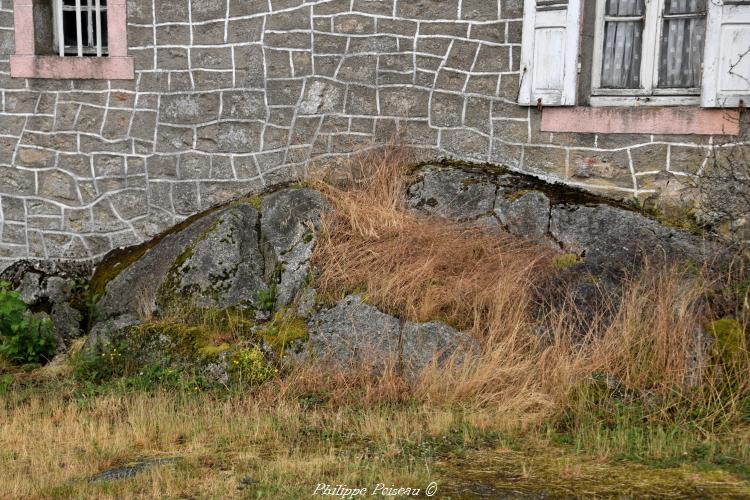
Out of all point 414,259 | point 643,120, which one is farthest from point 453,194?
point 643,120

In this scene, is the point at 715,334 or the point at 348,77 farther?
the point at 348,77

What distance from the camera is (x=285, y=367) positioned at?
19.8 feet

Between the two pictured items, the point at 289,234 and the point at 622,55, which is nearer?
the point at 289,234

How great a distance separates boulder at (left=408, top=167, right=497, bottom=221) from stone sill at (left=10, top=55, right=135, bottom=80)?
3.05 meters

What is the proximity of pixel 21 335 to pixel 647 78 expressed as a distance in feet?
19.4

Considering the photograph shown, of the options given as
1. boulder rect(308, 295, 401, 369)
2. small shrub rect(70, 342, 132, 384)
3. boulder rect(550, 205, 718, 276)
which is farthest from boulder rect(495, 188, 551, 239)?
small shrub rect(70, 342, 132, 384)

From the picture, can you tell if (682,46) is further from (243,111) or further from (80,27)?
(80,27)

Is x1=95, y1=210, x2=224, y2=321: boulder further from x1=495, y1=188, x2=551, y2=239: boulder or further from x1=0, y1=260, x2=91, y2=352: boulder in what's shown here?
x1=495, y1=188, x2=551, y2=239: boulder

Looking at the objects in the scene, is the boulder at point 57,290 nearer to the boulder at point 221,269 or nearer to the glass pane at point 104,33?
the boulder at point 221,269

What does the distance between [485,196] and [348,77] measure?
1785 millimetres

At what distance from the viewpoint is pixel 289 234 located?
708 centimetres

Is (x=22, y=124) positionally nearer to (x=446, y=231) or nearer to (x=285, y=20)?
(x=285, y=20)

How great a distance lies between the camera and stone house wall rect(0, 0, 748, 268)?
7.51m

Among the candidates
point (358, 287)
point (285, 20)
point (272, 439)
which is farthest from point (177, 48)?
point (272, 439)
